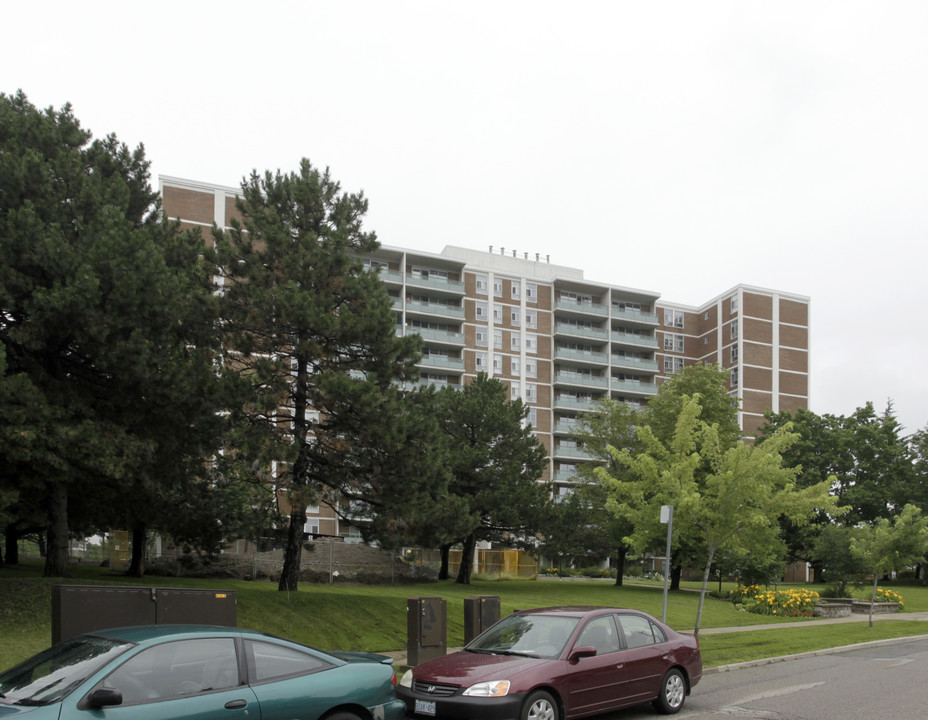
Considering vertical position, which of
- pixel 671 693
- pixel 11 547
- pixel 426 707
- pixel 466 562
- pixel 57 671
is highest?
pixel 57 671

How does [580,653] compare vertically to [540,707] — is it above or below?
above

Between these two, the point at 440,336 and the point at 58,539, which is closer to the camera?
the point at 58,539

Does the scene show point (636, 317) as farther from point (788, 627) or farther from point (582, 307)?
point (788, 627)

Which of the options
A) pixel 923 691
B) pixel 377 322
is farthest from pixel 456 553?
pixel 923 691

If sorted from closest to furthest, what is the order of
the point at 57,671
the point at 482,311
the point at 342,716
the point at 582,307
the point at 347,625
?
the point at 57,671 < the point at 342,716 < the point at 347,625 < the point at 482,311 < the point at 582,307

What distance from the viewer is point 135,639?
6.73 metres

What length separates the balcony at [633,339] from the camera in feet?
273

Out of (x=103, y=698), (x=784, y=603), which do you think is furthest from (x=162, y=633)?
(x=784, y=603)

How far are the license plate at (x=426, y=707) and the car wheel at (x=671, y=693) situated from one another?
3.22m

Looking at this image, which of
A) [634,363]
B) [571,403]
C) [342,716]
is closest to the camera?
[342,716]

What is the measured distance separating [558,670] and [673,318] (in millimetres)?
83308

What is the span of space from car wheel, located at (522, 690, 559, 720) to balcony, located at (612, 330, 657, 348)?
7496cm

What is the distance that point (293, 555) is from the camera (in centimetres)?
2255

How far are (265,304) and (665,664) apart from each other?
14425 mm
